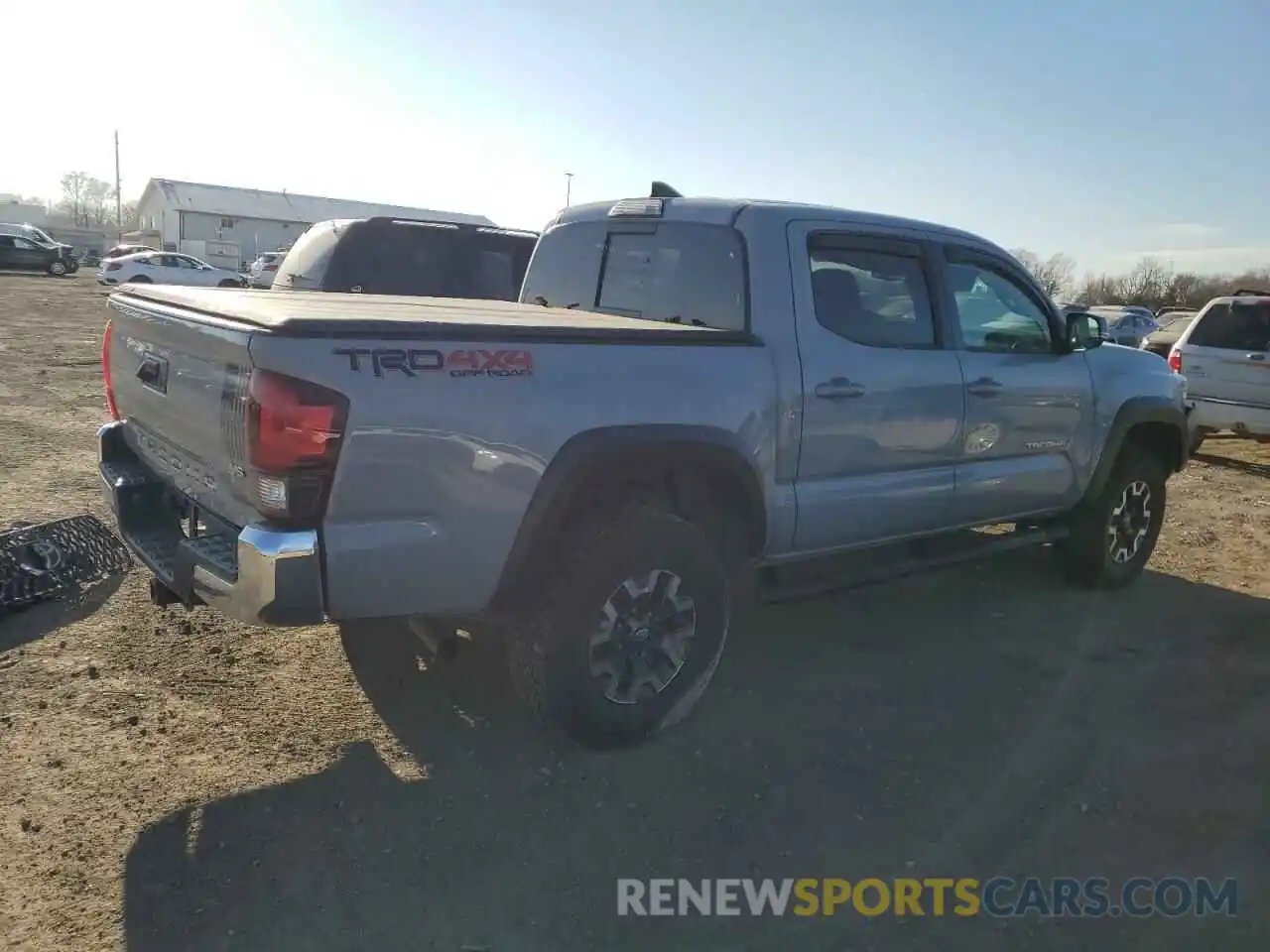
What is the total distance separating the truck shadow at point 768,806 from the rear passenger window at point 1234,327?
674 centimetres

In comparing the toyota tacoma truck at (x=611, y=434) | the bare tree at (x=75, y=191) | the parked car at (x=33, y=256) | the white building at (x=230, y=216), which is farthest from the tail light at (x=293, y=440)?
the bare tree at (x=75, y=191)

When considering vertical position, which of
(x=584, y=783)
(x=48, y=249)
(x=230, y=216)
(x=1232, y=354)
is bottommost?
(x=584, y=783)

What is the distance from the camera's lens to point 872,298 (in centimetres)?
450

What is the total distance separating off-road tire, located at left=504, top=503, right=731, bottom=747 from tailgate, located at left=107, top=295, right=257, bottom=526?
1043 mm

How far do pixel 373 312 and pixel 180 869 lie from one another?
180cm

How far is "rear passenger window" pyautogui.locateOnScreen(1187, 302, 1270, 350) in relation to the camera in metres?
10.4

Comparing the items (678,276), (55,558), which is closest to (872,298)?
(678,276)

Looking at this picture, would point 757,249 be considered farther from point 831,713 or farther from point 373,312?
point 831,713

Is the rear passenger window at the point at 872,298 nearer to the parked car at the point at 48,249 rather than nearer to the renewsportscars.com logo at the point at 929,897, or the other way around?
the renewsportscars.com logo at the point at 929,897

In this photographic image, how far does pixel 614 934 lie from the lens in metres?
2.79

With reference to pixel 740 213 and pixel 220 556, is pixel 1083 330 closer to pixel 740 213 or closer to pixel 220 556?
pixel 740 213

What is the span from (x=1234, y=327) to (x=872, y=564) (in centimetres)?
825

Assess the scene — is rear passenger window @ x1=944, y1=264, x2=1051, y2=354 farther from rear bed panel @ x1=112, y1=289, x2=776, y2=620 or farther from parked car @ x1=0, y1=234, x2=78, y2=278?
parked car @ x1=0, y1=234, x2=78, y2=278

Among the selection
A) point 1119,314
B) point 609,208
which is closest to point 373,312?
point 609,208
